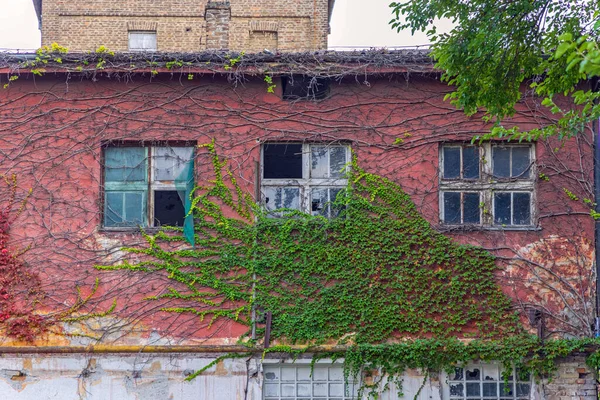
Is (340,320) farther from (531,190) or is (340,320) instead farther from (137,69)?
(137,69)

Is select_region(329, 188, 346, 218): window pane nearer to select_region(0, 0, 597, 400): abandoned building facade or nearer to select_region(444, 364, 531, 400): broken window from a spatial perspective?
select_region(0, 0, 597, 400): abandoned building facade

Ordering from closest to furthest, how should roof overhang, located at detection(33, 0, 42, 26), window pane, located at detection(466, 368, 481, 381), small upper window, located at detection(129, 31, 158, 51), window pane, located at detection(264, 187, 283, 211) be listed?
window pane, located at detection(466, 368, 481, 381) < window pane, located at detection(264, 187, 283, 211) < small upper window, located at detection(129, 31, 158, 51) < roof overhang, located at detection(33, 0, 42, 26)

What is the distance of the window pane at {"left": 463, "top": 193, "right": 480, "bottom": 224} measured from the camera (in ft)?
35.4

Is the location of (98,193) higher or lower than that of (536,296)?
higher

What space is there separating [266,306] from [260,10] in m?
19.9

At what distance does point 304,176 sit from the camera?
11.0 meters

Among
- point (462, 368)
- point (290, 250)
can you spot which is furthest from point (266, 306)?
point (462, 368)

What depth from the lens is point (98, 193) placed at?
10742 mm

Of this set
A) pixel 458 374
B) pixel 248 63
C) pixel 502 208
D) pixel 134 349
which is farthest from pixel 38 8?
pixel 458 374

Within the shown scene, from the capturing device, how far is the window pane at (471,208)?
10.8 meters

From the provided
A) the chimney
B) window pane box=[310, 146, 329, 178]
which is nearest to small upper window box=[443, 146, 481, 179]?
window pane box=[310, 146, 329, 178]

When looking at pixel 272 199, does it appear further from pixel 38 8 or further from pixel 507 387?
pixel 38 8

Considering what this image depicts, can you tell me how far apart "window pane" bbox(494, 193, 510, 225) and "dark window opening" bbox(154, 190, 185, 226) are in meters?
4.27

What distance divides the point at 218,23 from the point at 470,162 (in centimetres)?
1528
